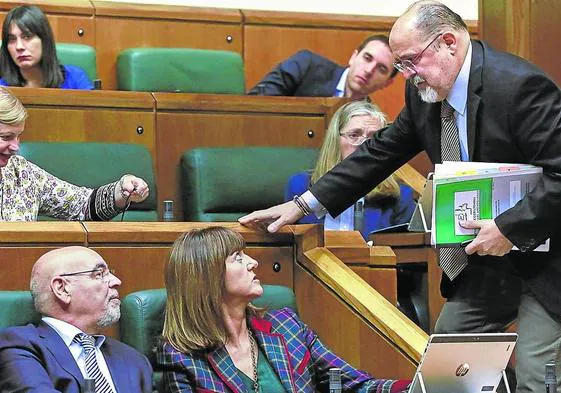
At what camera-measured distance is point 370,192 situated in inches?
109

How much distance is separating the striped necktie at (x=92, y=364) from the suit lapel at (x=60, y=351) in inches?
1.0

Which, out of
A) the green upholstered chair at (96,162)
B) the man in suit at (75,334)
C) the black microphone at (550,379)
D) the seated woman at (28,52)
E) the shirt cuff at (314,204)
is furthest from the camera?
the seated woman at (28,52)

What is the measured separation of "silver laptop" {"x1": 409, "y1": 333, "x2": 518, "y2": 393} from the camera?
5.40 ft

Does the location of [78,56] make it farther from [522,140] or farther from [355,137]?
[522,140]

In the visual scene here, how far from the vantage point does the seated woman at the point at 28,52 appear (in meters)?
2.88

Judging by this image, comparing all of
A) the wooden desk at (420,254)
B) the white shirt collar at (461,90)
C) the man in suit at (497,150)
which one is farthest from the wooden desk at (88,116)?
the white shirt collar at (461,90)

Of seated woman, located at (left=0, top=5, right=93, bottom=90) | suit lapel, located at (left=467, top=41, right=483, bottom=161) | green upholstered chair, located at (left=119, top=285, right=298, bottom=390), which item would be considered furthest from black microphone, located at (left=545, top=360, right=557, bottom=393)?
seated woman, located at (left=0, top=5, right=93, bottom=90)

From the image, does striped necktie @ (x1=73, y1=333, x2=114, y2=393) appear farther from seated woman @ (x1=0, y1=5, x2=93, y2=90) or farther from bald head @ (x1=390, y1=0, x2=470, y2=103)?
seated woman @ (x1=0, y1=5, x2=93, y2=90)

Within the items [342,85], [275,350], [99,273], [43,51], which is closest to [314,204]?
[275,350]

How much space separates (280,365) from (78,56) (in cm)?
157

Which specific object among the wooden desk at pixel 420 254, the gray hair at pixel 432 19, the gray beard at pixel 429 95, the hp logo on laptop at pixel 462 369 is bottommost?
the wooden desk at pixel 420 254

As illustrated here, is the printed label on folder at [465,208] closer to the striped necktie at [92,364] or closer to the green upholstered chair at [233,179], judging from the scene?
the striped necktie at [92,364]

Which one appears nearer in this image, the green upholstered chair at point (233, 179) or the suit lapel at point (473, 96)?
the suit lapel at point (473, 96)

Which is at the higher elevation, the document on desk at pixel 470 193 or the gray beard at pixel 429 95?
the gray beard at pixel 429 95
